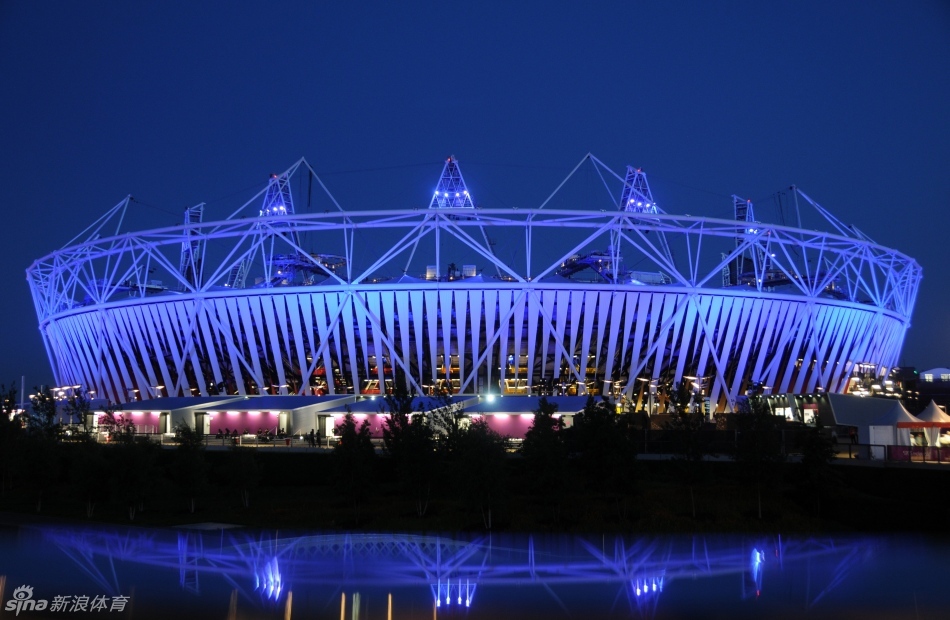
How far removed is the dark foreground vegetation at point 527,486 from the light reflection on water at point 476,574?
2186 millimetres

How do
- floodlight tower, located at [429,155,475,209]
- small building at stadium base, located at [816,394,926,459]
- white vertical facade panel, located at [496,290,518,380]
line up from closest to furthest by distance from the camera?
small building at stadium base, located at [816,394,926,459]
white vertical facade panel, located at [496,290,518,380]
floodlight tower, located at [429,155,475,209]

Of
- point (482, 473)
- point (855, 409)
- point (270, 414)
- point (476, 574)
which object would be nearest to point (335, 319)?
point (270, 414)

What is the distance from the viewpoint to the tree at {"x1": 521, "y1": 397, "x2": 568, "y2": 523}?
2936cm

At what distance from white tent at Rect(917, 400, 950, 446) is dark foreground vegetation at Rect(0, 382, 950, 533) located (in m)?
8.42

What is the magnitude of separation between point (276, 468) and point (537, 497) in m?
12.9

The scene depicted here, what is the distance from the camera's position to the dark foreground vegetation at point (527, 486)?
28.6 metres

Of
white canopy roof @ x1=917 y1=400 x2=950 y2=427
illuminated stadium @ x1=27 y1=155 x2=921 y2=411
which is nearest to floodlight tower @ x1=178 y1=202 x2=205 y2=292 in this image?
illuminated stadium @ x1=27 y1=155 x2=921 y2=411

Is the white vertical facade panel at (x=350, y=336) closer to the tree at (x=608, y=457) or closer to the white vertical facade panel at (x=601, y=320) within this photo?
the white vertical facade panel at (x=601, y=320)

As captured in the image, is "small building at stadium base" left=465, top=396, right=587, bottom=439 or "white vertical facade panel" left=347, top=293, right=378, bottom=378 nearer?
"small building at stadium base" left=465, top=396, right=587, bottom=439

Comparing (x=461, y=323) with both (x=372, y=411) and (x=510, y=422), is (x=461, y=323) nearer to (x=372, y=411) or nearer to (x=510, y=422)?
(x=372, y=411)

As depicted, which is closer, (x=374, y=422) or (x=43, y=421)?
(x=374, y=422)

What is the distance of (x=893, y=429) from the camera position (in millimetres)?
37219

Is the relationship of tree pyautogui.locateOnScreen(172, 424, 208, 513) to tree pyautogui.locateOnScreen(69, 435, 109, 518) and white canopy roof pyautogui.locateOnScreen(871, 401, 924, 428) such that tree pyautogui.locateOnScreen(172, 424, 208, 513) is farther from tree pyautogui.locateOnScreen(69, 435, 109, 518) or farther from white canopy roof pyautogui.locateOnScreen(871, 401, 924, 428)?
white canopy roof pyautogui.locateOnScreen(871, 401, 924, 428)

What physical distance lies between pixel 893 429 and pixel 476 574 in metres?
24.0
